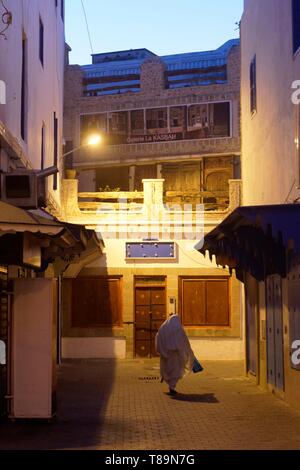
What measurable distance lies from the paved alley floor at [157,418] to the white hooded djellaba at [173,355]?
1.27ft

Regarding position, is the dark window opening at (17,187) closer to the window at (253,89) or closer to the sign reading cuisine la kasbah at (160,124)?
the window at (253,89)

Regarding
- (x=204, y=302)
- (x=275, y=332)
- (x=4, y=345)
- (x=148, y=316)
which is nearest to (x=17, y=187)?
(x=4, y=345)

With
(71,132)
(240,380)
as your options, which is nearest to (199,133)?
(71,132)

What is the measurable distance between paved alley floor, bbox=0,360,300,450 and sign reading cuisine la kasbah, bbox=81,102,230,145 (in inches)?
431

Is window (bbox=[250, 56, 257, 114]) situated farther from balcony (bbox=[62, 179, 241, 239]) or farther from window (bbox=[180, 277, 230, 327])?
window (bbox=[180, 277, 230, 327])

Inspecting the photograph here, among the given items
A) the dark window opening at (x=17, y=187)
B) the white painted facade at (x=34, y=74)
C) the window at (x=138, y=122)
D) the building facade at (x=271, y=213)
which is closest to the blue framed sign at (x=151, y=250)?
the white painted facade at (x=34, y=74)

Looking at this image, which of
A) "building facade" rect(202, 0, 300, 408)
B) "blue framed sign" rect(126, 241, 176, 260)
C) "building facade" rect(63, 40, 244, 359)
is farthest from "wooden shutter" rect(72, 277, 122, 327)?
"building facade" rect(202, 0, 300, 408)

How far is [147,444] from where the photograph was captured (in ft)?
28.8

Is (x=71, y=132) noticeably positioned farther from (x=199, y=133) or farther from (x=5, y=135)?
(x=5, y=135)

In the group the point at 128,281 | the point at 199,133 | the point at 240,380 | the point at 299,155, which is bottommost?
the point at 240,380

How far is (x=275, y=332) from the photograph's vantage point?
13336 mm

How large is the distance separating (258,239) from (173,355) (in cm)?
304
